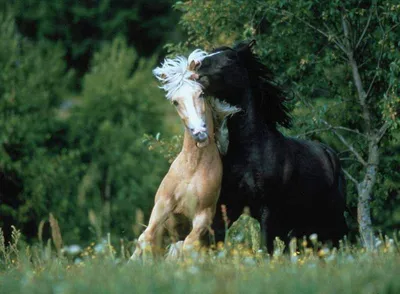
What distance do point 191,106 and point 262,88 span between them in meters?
1.67

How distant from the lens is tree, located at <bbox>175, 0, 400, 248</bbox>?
11.7 meters

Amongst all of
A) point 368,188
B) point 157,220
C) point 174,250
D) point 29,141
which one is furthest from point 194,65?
point 29,141

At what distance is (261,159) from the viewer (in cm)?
888

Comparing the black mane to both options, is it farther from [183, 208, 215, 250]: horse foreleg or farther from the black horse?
[183, 208, 215, 250]: horse foreleg

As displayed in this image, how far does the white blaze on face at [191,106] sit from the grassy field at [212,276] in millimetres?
1191

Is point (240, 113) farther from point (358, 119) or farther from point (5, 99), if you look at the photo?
point (5, 99)

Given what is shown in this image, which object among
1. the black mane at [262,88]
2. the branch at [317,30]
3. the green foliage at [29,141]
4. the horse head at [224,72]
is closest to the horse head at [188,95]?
the horse head at [224,72]

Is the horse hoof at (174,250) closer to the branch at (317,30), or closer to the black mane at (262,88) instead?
the black mane at (262,88)

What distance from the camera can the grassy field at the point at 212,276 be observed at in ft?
18.4

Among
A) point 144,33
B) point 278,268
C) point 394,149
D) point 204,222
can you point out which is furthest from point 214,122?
point 144,33

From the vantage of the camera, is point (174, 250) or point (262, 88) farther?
point (262, 88)

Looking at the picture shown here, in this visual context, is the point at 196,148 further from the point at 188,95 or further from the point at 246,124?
the point at 246,124

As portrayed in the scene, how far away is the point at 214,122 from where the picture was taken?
868 cm

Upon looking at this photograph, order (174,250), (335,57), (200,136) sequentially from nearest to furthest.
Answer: (200,136) < (174,250) < (335,57)
